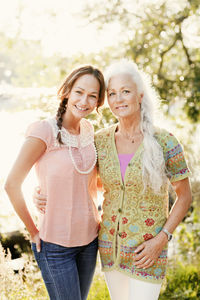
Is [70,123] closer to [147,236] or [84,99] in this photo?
[84,99]

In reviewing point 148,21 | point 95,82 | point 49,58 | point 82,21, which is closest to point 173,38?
point 148,21

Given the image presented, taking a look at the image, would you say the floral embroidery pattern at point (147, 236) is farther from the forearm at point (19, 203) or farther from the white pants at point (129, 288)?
the forearm at point (19, 203)

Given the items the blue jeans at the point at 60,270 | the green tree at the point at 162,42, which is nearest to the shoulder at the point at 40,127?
the blue jeans at the point at 60,270

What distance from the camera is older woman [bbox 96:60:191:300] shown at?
7.37ft

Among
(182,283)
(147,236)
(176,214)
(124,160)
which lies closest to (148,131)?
(124,160)

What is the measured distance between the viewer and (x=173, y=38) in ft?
19.2

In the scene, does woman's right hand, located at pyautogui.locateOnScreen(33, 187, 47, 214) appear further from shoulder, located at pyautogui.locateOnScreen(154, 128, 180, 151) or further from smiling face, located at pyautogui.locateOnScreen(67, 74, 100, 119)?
shoulder, located at pyautogui.locateOnScreen(154, 128, 180, 151)

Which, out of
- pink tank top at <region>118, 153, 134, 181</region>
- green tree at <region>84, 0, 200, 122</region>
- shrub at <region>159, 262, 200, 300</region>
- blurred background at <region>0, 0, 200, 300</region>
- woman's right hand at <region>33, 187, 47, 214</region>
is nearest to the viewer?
woman's right hand at <region>33, 187, 47, 214</region>

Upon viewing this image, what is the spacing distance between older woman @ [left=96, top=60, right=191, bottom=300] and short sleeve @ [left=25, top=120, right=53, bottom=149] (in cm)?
43

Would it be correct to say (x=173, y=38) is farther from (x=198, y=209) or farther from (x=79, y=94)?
(x=79, y=94)

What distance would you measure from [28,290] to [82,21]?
4366mm

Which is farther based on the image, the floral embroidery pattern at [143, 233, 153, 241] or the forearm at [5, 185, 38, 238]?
the floral embroidery pattern at [143, 233, 153, 241]

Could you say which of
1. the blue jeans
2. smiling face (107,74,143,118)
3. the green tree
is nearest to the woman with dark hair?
the blue jeans

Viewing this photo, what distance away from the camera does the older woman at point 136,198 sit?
7.37 feet
